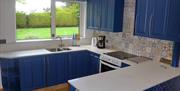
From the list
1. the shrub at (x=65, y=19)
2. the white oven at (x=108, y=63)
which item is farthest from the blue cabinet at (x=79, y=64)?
the shrub at (x=65, y=19)

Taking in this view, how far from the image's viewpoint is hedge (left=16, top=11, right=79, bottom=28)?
3.37 meters

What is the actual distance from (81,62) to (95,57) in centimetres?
35

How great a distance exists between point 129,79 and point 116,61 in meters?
0.95

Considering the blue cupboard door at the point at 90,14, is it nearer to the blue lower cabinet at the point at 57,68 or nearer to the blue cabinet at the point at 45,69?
the blue cabinet at the point at 45,69

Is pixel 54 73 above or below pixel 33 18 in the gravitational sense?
below

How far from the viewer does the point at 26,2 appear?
11.0ft

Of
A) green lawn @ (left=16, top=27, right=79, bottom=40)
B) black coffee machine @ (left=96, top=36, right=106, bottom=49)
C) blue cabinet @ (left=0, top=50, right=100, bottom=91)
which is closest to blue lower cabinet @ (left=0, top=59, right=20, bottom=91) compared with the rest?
blue cabinet @ (left=0, top=50, right=100, bottom=91)

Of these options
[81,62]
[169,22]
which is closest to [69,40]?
[81,62]

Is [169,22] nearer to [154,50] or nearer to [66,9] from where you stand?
[154,50]

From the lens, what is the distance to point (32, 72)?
2.93 meters

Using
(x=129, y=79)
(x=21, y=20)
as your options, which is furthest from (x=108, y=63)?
(x=21, y=20)

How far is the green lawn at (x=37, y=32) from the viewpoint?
3.40 metres

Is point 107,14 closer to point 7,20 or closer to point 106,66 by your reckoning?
point 106,66

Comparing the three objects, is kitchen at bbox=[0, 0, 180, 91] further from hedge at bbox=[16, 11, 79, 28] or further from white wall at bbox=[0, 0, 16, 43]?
hedge at bbox=[16, 11, 79, 28]
